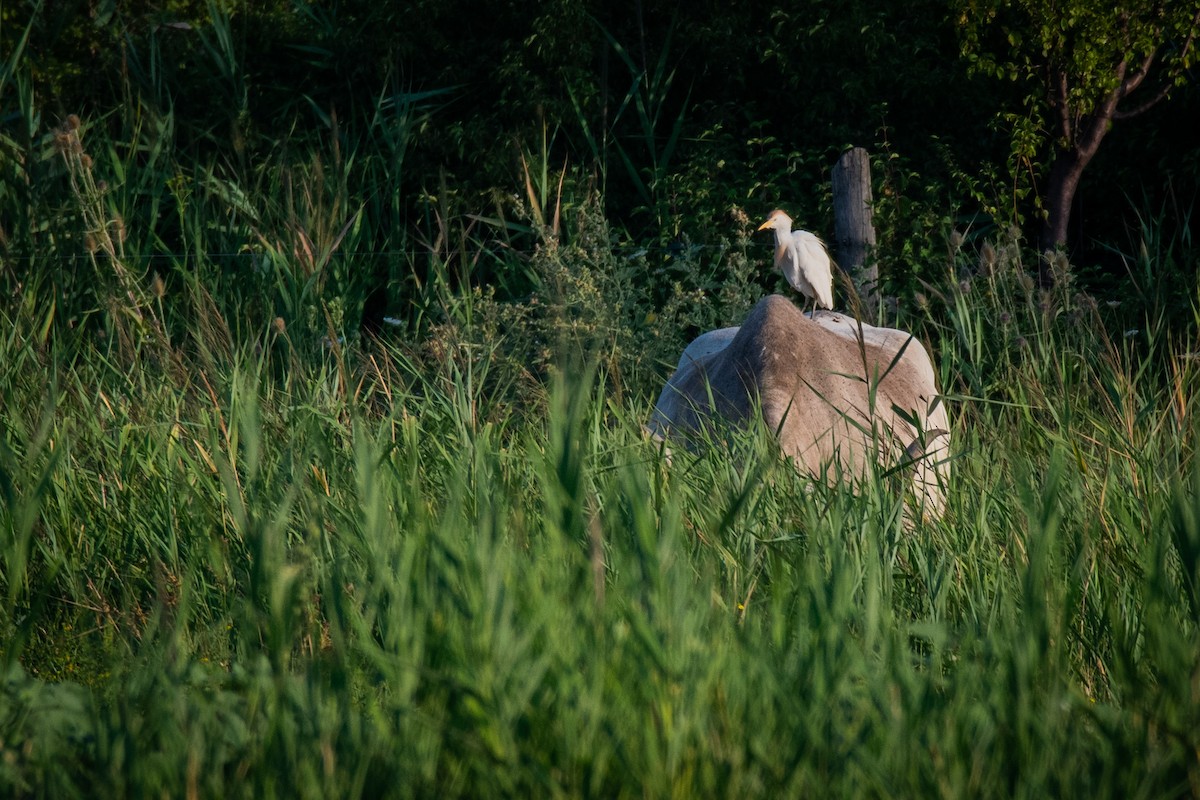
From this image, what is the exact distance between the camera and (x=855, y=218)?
627 centimetres

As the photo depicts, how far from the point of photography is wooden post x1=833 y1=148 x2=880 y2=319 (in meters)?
6.18

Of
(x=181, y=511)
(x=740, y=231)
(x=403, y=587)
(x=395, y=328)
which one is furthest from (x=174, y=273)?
(x=403, y=587)

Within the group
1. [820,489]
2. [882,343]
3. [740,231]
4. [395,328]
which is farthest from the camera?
[395,328]

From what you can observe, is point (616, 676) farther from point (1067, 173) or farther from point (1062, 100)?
point (1067, 173)

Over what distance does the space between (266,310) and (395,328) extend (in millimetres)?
1706

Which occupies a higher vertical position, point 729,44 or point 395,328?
point 729,44

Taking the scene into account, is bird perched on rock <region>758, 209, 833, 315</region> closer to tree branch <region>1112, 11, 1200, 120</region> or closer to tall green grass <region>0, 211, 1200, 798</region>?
tree branch <region>1112, 11, 1200, 120</region>

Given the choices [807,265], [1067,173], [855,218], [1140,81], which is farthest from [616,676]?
[1140,81]

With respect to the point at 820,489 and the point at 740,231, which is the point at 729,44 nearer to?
the point at 740,231

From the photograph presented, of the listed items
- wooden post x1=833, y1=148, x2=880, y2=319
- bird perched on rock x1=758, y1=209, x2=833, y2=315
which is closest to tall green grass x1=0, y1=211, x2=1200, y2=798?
bird perched on rock x1=758, y1=209, x2=833, y2=315

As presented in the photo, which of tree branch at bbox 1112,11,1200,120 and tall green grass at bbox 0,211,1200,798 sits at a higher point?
tree branch at bbox 1112,11,1200,120

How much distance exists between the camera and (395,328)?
6.89 m

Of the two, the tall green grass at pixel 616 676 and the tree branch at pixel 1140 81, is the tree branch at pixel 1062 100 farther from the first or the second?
the tall green grass at pixel 616 676

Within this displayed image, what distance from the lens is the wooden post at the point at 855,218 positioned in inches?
243
